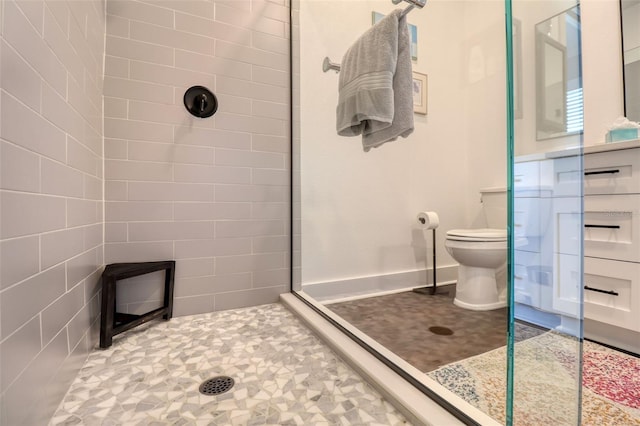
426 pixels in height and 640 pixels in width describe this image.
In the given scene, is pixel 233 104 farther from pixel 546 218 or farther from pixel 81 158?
pixel 546 218

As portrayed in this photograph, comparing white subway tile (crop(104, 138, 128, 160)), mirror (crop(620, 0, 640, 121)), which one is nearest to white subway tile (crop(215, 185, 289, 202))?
white subway tile (crop(104, 138, 128, 160))

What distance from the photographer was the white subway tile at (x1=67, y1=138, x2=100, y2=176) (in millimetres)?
906

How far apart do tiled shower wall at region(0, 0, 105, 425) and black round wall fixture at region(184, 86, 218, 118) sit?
410mm

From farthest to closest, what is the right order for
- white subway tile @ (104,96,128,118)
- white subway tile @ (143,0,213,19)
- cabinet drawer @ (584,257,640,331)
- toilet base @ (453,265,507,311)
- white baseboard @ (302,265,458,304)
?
white baseboard @ (302,265,458,304), toilet base @ (453,265,507,311), white subway tile @ (143,0,213,19), white subway tile @ (104,96,128,118), cabinet drawer @ (584,257,640,331)

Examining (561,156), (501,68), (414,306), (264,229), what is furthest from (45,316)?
(501,68)

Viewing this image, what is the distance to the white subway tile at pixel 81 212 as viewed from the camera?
0.90 metres

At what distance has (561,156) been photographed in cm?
76

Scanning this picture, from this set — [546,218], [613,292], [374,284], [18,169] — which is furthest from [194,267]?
[613,292]

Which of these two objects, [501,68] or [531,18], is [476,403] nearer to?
[531,18]

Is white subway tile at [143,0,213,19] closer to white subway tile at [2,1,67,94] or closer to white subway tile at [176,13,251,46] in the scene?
white subway tile at [176,13,251,46]

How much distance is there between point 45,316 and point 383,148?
1.93 m

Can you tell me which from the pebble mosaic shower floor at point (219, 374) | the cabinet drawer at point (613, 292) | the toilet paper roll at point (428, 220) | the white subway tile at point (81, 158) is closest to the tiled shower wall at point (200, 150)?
the white subway tile at point (81, 158)

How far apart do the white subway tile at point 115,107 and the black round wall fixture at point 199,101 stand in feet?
0.89

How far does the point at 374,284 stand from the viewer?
2.03 meters
